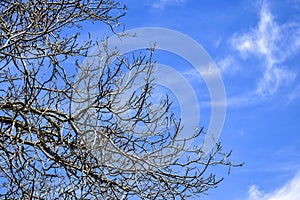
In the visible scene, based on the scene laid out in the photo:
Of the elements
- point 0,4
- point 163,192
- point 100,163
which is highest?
point 0,4

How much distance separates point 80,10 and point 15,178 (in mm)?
2781

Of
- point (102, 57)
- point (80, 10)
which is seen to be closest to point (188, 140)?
point (102, 57)

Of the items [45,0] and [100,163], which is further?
[45,0]

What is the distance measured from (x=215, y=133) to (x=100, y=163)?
65.3 inches

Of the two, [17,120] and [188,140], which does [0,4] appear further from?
[188,140]

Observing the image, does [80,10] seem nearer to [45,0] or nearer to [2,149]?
[45,0]

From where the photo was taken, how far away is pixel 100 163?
7.39 metres

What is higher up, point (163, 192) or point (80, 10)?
point (80, 10)

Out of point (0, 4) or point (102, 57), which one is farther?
point (0, 4)

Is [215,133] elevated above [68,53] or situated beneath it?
situated beneath

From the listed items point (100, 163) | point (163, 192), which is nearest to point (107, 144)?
point (100, 163)

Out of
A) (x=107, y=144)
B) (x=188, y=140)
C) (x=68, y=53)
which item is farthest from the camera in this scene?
(x=68, y=53)

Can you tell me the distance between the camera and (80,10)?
325 inches

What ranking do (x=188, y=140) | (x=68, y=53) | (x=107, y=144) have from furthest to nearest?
(x=68, y=53) < (x=188, y=140) < (x=107, y=144)
